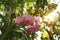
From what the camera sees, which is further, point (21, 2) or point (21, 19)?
point (21, 2)

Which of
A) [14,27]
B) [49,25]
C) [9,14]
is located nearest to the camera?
[14,27]

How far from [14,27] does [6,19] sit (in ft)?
0.23

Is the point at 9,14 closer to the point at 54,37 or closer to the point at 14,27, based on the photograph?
the point at 14,27

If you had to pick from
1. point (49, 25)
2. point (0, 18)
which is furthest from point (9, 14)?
point (49, 25)

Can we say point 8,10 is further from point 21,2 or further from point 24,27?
point 24,27

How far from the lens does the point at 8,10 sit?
116 centimetres

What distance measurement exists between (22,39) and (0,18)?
0.54 ft

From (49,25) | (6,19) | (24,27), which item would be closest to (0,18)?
(6,19)

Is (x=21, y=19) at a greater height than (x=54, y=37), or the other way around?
(x=21, y=19)

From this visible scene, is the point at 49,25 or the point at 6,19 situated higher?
the point at 6,19

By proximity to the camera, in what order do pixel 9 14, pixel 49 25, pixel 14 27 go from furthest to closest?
pixel 49 25 → pixel 9 14 → pixel 14 27

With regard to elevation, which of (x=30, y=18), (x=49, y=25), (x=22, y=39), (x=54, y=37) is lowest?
(x=54, y=37)

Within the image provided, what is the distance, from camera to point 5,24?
97 centimetres

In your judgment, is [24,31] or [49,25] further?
[49,25]
